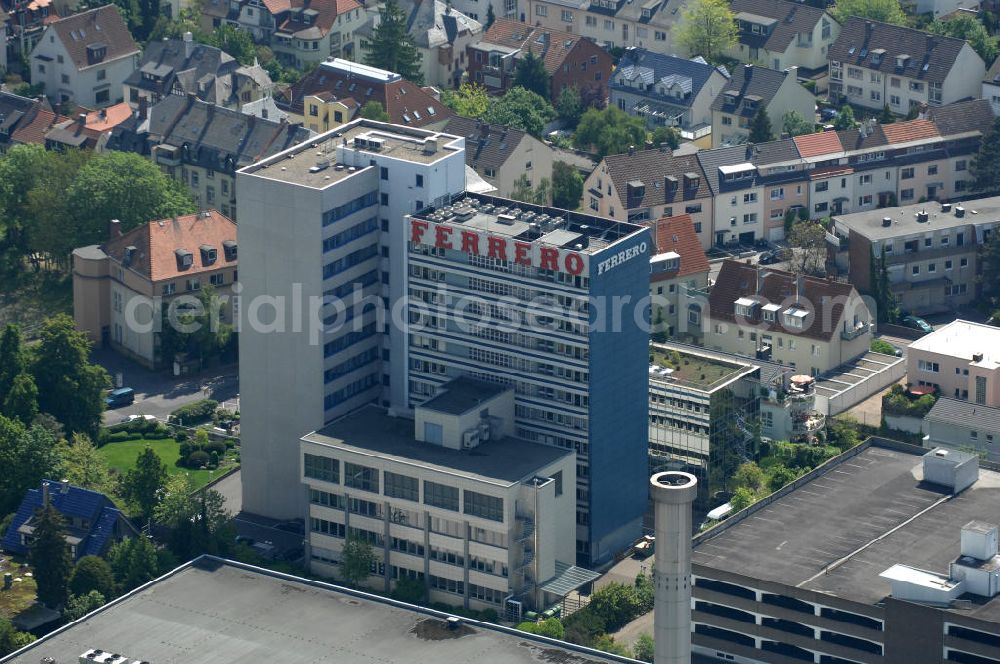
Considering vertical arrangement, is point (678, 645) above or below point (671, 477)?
below
